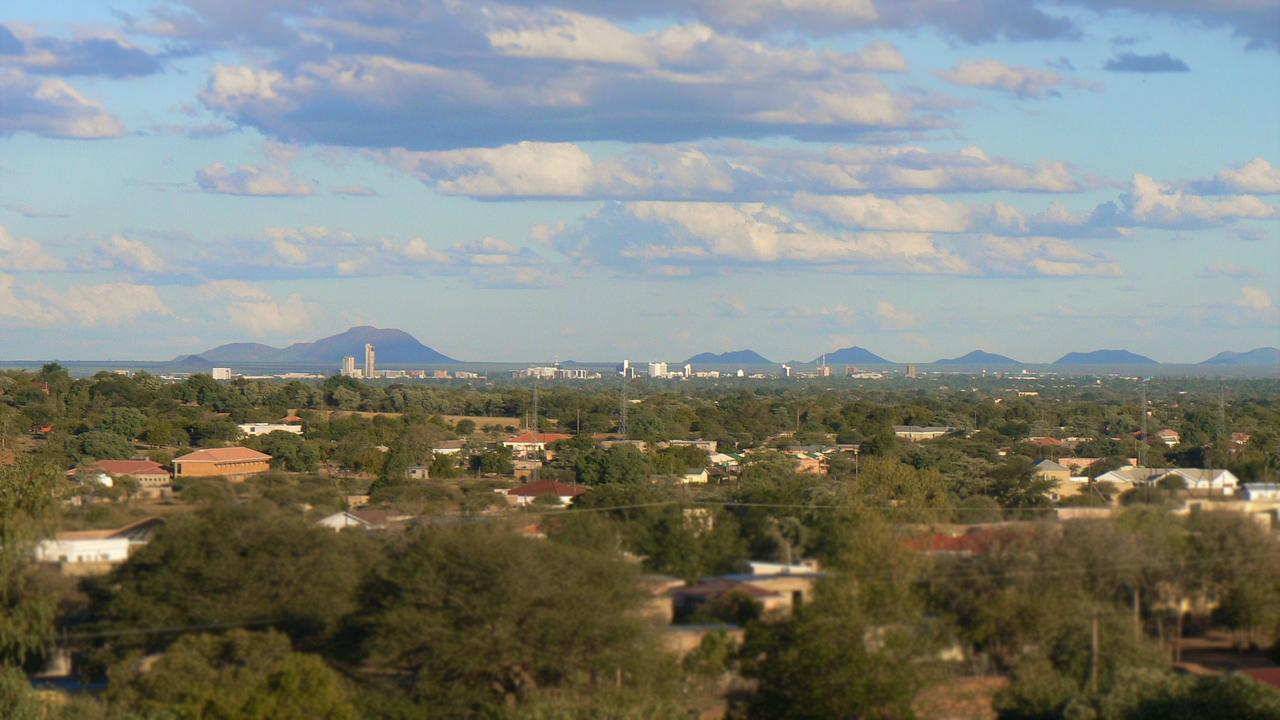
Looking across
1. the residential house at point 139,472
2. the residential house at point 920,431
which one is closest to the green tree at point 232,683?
the residential house at point 139,472

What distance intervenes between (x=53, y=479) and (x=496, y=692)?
9.46 metres

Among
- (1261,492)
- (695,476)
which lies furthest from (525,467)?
(1261,492)

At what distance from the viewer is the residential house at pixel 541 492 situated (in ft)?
94.3

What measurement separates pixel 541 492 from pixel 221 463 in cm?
1170

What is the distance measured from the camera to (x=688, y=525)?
1934 cm

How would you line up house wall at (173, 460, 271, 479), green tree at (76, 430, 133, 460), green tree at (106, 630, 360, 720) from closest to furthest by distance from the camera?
green tree at (106, 630, 360, 720), house wall at (173, 460, 271, 479), green tree at (76, 430, 133, 460)

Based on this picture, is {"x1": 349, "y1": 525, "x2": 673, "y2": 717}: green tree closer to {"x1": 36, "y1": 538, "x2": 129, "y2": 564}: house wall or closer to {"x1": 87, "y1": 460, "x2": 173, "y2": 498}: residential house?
{"x1": 36, "y1": 538, "x2": 129, "y2": 564}: house wall

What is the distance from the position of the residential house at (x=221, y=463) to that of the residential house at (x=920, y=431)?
23.3m

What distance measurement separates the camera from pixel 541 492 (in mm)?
30203

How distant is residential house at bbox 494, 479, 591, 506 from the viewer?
28750 mm

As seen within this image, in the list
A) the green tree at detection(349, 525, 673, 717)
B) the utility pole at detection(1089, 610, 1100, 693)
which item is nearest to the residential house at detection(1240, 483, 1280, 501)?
the utility pole at detection(1089, 610, 1100, 693)

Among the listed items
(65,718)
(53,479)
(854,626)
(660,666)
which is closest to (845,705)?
(854,626)

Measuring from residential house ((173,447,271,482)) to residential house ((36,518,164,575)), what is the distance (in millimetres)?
17382

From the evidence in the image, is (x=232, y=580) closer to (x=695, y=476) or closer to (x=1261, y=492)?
(x=1261, y=492)
